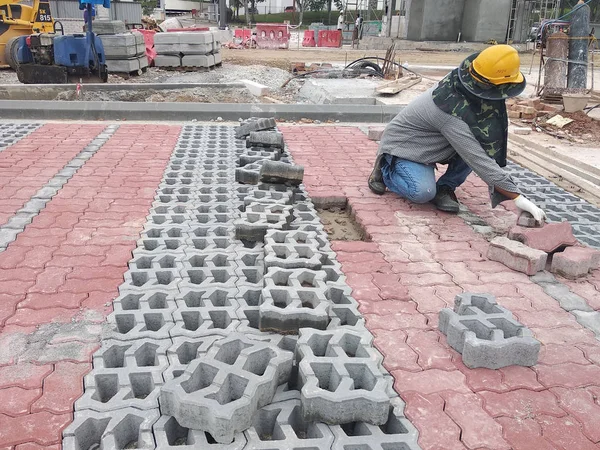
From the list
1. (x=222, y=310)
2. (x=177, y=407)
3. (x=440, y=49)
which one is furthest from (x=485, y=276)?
(x=440, y=49)

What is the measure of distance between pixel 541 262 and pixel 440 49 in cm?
2361

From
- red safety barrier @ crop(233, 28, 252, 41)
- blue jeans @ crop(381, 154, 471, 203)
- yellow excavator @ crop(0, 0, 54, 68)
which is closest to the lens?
blue jeans @ crop(381, 154, 471, 203)

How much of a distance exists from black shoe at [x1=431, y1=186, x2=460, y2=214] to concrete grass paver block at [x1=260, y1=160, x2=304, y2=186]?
1.17 metres

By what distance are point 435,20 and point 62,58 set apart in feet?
64.4

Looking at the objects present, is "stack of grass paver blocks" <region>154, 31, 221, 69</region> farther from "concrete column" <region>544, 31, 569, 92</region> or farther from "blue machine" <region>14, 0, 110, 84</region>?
"concrete column" <region>544, 31, 569, 92</region>

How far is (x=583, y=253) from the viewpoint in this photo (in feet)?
11.3

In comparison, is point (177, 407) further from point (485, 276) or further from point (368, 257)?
point (485, 276)

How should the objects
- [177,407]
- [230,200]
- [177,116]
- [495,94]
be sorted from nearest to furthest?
1. [177,407]
2. [495,94]
3. [230,200]
4. [177,116]

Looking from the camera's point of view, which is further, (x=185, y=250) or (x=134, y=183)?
(x=134, y=183)

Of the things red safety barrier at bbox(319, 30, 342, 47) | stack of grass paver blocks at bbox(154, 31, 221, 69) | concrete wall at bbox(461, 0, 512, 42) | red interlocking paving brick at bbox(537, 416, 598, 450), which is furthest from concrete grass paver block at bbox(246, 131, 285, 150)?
red safety barrier at bbox(319, 30, 342, 47)

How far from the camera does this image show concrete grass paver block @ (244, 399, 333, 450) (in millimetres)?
1927

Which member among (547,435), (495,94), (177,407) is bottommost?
(547,435)

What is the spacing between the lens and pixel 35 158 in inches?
223

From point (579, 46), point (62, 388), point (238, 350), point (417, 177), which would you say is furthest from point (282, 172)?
point (579, 46)
